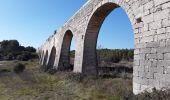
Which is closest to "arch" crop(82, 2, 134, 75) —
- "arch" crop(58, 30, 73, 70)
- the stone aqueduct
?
the stone aqueduct

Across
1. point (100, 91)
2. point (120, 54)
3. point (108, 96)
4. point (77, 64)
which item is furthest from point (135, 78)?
point (120, 54)

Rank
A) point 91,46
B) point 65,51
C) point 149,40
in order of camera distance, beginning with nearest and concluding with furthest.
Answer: point 149,40 → point 91,46 → point 65,51

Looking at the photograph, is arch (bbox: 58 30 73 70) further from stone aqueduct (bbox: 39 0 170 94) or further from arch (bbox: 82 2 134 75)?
stone aqueduct (bbox: 39 0 170 94)

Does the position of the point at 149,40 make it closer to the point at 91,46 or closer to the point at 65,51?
the point at 91,46

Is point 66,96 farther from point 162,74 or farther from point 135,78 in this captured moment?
point 162,74

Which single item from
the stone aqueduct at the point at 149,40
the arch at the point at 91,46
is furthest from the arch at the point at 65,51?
the stone aqueduct at the point at 149,40

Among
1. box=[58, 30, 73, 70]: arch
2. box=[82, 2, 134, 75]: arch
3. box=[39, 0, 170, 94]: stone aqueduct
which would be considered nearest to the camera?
box=[39, 0, 170, 94]: stone aqueduct

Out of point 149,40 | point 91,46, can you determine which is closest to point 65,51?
point 91,46

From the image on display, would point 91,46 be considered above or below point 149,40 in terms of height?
above

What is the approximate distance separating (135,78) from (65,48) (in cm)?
1280

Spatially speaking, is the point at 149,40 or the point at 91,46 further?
the point at 91,46

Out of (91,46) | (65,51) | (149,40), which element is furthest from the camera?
(65,51)

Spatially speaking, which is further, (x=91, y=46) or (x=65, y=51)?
(x=65, y=51)

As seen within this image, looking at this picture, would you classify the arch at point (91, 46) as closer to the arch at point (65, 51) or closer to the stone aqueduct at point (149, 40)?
the stone aqueduct at point (149, 40)
